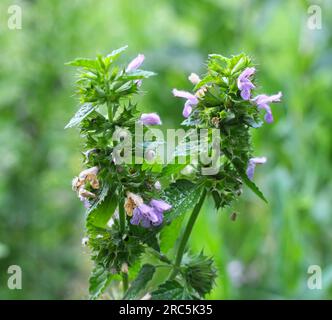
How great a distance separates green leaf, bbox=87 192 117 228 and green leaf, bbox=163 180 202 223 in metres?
0.09

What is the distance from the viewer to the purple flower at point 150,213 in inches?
39.4

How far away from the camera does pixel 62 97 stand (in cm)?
309

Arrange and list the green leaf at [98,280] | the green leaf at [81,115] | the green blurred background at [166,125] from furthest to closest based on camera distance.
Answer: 1. the green blurred background at [166,125]
2. the green leaf at [98,280]
3. the green leaf at [81,115]

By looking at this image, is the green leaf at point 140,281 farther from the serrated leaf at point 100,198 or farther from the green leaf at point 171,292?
the serrated leaf at point 100,198

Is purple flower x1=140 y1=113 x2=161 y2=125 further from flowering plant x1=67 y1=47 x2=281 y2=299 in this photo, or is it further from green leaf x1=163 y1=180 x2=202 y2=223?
green leaf x1=163 y1=180 x2=202 y2=223

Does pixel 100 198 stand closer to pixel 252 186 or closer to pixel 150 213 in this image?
pixel 150 213

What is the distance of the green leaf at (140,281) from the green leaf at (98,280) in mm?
48

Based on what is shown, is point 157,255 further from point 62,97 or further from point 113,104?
point 62,97

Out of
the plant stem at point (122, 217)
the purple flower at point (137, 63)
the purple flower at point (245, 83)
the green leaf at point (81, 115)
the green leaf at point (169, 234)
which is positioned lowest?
the green leaf at point (169, 234)

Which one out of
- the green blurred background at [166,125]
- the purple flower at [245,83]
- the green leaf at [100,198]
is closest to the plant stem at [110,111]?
the green leaf at [100,198]

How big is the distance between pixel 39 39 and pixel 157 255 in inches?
86.2

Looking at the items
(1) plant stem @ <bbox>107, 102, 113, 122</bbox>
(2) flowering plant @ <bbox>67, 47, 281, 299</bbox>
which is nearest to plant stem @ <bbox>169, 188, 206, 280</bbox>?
(2) flowering plant @ <bbox>67, 47, 281, 299</bbox>

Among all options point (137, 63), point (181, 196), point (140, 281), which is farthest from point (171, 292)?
point (137, 63)
